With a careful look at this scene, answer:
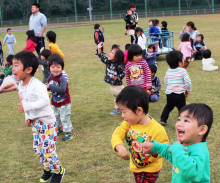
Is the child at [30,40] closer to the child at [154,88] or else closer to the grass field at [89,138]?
the grass field at [89,138]

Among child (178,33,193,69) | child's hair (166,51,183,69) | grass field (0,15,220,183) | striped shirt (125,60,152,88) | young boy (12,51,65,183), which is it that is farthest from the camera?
child (178,33,193,69)

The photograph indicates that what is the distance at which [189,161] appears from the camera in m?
1.93

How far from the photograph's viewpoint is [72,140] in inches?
203

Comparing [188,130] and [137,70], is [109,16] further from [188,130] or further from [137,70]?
[188,130]

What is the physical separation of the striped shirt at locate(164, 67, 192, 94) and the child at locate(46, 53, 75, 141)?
5.68 feet

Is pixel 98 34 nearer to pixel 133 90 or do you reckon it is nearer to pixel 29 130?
pixel 29 130

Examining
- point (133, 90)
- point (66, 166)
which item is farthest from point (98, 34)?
point (133, 90)

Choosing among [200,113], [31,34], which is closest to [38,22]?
[31,34]

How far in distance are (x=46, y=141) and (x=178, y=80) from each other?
2.56m

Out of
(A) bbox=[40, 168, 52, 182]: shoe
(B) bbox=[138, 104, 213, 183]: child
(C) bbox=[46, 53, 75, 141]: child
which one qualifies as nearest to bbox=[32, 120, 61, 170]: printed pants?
(A) bbox=[40, 168, 52, 182]: shoe

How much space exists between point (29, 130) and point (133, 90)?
12.3 feet

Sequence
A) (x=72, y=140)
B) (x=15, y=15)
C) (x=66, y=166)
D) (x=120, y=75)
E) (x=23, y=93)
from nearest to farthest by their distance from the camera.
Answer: (x=23, y=93)
(x=66, y=166)
(x=72, y=140)
(x=120, y=75)
(x=15, y=15)

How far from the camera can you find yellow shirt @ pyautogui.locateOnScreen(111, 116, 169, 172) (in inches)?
101

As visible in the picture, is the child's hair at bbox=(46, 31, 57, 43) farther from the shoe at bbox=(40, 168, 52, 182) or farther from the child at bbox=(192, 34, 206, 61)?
the child at bbox=(192, 34, 206, 61)
